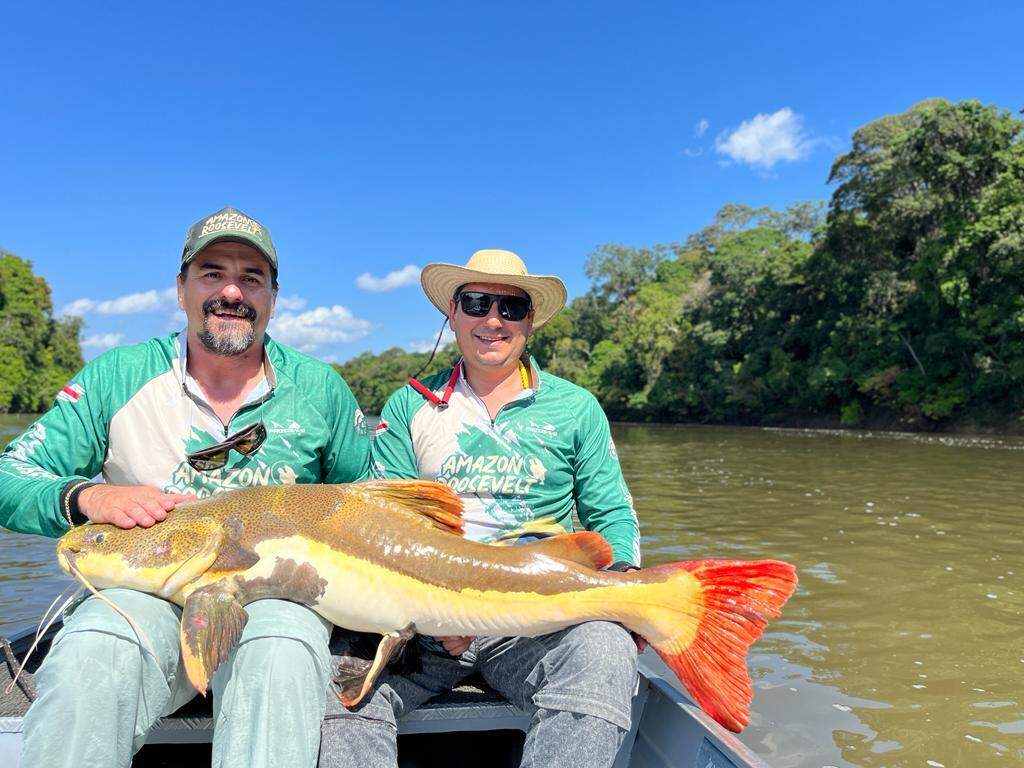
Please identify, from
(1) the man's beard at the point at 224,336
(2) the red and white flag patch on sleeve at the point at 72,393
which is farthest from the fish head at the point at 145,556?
(1) the man's beard at the point at 224,336

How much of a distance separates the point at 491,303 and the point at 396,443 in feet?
2.54

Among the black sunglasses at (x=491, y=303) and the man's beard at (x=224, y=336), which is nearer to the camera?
the man's beard at (x=224, y=336)

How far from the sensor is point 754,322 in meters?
42.3

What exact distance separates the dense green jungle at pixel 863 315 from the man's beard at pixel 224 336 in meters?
27.2

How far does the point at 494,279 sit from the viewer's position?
3332 mm

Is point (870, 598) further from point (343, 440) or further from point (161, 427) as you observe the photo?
point (161, 427)

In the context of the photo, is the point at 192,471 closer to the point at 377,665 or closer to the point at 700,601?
the point at 377,665

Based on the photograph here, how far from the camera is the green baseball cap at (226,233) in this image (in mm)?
2941

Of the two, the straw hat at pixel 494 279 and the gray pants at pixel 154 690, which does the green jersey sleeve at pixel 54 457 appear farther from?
the straw hat at pixel 494 279

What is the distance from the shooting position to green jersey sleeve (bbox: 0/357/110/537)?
259 cm

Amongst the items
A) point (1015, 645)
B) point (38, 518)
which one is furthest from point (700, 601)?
point (1015, 645)

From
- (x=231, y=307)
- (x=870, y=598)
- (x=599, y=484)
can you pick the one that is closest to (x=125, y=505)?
(x=231, y=307)

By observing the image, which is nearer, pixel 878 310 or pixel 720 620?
pixel 720 620

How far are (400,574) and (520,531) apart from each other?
0.79 m
